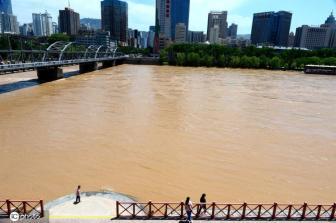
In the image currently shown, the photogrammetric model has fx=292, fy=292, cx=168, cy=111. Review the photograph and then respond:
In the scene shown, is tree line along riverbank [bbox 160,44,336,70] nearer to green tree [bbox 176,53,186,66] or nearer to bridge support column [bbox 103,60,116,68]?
green tree [bbox 176,53,186,66]

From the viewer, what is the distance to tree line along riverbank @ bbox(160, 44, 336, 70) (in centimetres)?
12099

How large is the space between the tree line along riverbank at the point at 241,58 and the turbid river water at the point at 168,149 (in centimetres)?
8195

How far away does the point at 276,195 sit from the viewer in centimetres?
1698

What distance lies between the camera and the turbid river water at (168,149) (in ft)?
57.3

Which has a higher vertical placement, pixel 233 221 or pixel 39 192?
pixel 233 221

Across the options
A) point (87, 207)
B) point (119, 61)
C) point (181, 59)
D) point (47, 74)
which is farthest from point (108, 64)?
point (87, 207)

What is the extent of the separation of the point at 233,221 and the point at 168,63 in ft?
395

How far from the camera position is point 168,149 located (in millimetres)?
23828

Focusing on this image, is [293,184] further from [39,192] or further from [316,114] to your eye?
[316,114]

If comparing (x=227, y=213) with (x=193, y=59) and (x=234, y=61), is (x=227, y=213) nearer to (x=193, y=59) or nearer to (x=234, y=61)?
(x=193, y=59)

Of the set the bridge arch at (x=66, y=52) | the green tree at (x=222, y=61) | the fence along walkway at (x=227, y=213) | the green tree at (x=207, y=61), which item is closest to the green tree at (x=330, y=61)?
the green tree at (x=222, y=61)

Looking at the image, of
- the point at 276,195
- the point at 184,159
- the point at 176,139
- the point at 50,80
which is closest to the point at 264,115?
the point at 176,139

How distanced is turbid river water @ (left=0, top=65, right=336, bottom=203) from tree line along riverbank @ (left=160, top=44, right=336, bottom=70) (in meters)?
81.9

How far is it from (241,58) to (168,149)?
10752cm
